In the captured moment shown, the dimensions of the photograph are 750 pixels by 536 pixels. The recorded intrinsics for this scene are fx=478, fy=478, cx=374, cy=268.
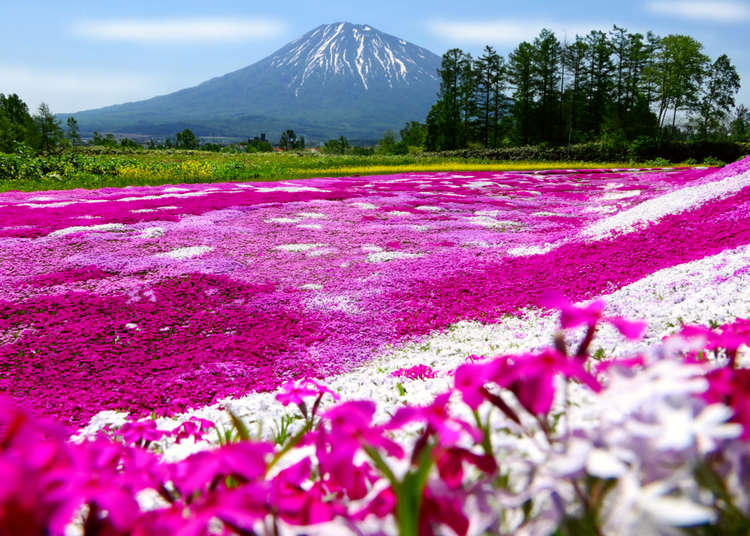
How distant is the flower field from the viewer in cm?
98

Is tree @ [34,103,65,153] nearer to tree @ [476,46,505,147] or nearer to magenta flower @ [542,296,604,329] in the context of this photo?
tree @ [476,46,505,147]

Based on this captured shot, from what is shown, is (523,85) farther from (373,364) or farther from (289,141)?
(289,141)

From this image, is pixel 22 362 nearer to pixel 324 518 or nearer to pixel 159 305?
pixel 159 305

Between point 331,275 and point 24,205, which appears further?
point 24,205

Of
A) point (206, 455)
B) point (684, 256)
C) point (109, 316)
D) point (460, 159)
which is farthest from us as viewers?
point (460, 159)

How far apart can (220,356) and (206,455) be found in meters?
5.11

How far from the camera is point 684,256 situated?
734 cm

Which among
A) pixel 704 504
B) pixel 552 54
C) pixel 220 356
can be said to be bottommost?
pixel 220 356

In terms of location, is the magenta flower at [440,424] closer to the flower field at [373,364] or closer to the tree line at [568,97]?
the flower field at [373,364]

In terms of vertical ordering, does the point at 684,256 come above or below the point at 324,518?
below

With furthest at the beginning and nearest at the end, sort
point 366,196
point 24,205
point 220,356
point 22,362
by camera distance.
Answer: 1. point 366,196
2. point 24,205
3. point 220,356
4. point 22,362

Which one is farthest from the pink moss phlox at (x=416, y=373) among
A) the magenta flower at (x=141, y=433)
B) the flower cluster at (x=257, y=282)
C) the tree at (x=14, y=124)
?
the tree at (x=14, y=124)

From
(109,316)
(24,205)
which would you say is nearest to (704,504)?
(109,316)

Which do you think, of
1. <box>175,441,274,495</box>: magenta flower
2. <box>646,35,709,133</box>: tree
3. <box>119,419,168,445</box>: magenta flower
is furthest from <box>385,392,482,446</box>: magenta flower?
<box>646,35,709,133</box>: tree
